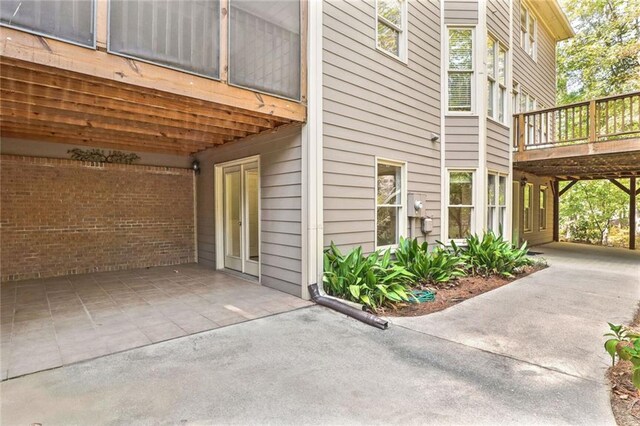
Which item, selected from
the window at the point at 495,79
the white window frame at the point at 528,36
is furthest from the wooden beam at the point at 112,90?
the white window frame at the point at 528,36

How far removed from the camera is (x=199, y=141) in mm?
5711

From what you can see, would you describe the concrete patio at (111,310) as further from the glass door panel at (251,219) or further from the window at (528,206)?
the window at (528,206)

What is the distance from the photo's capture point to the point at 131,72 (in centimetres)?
288

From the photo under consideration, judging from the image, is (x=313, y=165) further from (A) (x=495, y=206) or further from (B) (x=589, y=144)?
(B) (x=589, y=144)

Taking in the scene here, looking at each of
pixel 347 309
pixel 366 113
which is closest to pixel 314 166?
pixel 366 113

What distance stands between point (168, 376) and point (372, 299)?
7.76 feet

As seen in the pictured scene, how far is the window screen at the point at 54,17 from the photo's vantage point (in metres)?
2.33

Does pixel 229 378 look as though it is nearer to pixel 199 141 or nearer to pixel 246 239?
pixel 246 239

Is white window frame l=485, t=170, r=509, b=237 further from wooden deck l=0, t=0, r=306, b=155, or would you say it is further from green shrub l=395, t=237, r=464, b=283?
wooden deck l=0, t=0, r=306, b=155

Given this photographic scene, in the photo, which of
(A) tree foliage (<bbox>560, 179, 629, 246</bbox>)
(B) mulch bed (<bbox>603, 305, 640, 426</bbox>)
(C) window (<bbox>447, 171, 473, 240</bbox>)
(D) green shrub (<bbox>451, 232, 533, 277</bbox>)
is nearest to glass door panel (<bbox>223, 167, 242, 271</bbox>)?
(D) green shrub (<bbox>451, 232, 533, 277</bbox>)

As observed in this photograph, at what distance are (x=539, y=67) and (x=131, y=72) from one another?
1222 cm

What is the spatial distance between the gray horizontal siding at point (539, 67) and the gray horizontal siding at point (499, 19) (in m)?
1.27

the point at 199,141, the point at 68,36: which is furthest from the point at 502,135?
the point at 68,36

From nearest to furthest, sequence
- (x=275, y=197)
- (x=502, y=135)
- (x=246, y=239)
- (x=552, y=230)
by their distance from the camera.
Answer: (x=275, y=197), (x=246, y=239), (x=502, y=135), (x=552, y=230)
